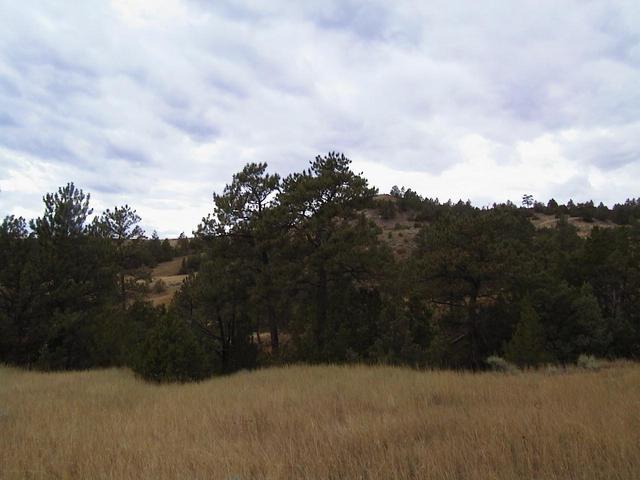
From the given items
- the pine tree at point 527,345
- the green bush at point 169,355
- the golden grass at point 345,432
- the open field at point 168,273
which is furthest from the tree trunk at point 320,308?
the open field at point 168,273

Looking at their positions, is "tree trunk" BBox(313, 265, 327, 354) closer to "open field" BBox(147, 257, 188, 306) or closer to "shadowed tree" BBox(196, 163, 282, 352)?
"shadowed tree" BBox(196, 163, 282, 352)

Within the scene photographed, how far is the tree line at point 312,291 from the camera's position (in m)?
18.0

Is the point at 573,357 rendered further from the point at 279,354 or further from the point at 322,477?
the point at 322,477

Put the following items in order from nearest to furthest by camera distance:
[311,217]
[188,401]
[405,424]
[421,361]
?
[405,424] → [188,401] → [421,361] → [311,217]

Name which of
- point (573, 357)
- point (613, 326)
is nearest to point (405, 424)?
point (573, 357)

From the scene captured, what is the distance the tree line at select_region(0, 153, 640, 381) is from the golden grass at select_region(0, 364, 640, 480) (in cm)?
867

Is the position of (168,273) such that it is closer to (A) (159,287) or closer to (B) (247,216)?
(A) (159,287)

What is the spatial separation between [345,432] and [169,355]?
930 centimetres

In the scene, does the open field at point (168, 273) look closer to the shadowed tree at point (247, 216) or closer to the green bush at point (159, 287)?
the green bush at point (159, 287)

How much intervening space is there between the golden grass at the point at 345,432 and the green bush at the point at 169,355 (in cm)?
366

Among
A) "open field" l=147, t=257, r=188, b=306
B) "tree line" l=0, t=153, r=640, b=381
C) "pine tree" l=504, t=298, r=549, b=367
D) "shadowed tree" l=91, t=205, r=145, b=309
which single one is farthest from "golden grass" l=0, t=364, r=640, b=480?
"open field" l=147, t=257, r=188, b=306

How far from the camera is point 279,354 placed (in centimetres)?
2055

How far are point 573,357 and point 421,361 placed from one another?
907cm

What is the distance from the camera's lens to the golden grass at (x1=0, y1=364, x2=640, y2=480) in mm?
3967
